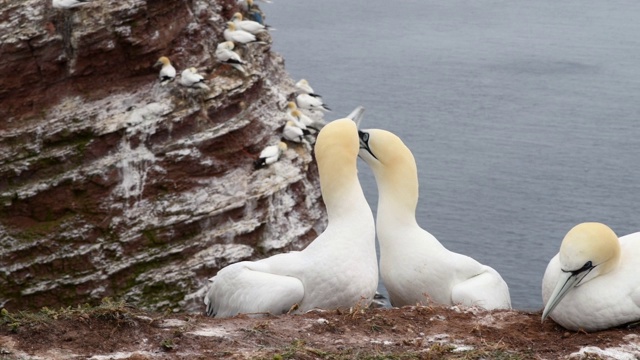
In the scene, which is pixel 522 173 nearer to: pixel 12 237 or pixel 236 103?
pixel 236 103

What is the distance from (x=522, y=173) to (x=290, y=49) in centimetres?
744

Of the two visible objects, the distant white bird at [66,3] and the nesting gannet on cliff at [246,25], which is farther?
the nesting gannet on cliff at [246,25]

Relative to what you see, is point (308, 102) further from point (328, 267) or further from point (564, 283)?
point (564, 283)

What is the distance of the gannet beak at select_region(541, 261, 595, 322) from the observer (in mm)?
5297

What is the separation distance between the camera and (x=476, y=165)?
19.1m

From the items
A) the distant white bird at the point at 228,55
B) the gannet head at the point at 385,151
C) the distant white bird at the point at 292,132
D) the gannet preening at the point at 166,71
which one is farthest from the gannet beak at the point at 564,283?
the distant white bird at the point at 292,132

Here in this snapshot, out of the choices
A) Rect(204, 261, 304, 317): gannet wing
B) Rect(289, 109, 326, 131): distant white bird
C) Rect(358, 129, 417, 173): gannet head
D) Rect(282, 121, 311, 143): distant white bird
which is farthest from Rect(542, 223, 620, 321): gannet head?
Rect(289, 109, 326, 131): distant white bird

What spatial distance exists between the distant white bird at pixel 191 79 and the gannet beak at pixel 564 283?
27.1 ft

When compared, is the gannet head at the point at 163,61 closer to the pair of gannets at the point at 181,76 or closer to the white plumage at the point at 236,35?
the pair of gannets at the point at 181,76

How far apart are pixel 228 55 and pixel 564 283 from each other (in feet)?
29.2

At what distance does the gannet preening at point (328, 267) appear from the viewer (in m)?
6.26

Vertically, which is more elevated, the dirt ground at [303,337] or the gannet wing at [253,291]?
the dirt ground at [303,337]

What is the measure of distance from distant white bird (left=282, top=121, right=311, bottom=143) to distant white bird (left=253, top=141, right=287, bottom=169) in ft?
1.23

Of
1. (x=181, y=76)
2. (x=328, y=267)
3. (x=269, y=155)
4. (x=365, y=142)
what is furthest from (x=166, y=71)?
(x=328, y=267)
